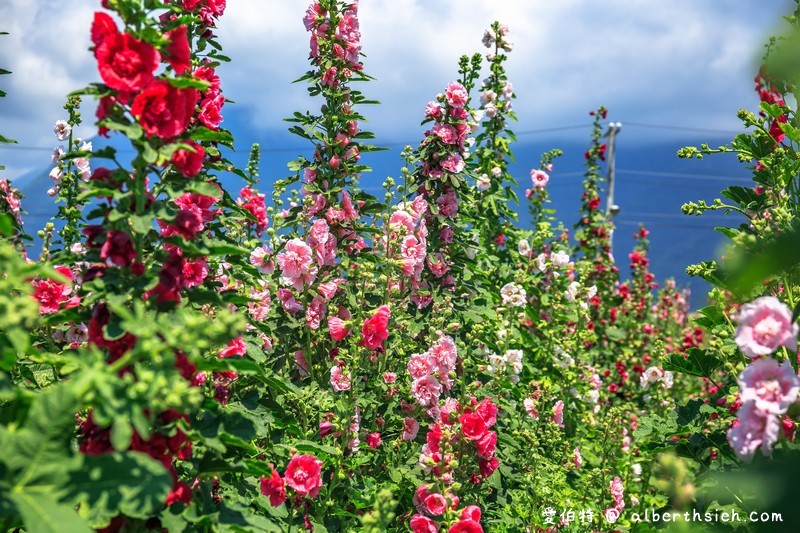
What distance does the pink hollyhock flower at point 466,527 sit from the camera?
2.43m

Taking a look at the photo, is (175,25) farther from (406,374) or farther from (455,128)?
(455,128)

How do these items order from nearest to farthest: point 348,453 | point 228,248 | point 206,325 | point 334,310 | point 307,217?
1. point 206,325
2. point 228,248
3. point 348,453
4. point 334,310
5. point 307,217

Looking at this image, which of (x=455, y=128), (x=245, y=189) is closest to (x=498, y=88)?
(x=455, y=128)

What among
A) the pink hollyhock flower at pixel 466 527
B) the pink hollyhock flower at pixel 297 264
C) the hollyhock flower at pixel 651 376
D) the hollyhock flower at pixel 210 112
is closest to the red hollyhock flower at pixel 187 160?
the hollyhock flower at pixel 210 112

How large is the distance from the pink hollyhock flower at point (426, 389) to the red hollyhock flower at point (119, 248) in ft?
5.13

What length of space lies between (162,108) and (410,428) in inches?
76.9

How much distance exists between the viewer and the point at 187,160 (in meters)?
1.73

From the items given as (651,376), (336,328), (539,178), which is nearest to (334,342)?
(336,328)

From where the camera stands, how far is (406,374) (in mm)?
3180

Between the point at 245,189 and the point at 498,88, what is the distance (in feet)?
6.86

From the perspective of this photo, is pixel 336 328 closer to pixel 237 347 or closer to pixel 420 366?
pixel 420 366

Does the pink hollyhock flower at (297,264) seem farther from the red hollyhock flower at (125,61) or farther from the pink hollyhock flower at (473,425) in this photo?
the red hollyhock flower at (125,61)

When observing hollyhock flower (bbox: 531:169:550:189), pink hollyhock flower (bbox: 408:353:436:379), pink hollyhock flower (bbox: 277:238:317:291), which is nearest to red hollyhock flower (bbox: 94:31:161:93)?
pink hollyhock flower (bbox: 277:238:317:291)

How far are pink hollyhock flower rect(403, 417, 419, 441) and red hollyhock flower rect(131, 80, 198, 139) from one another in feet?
6.12
